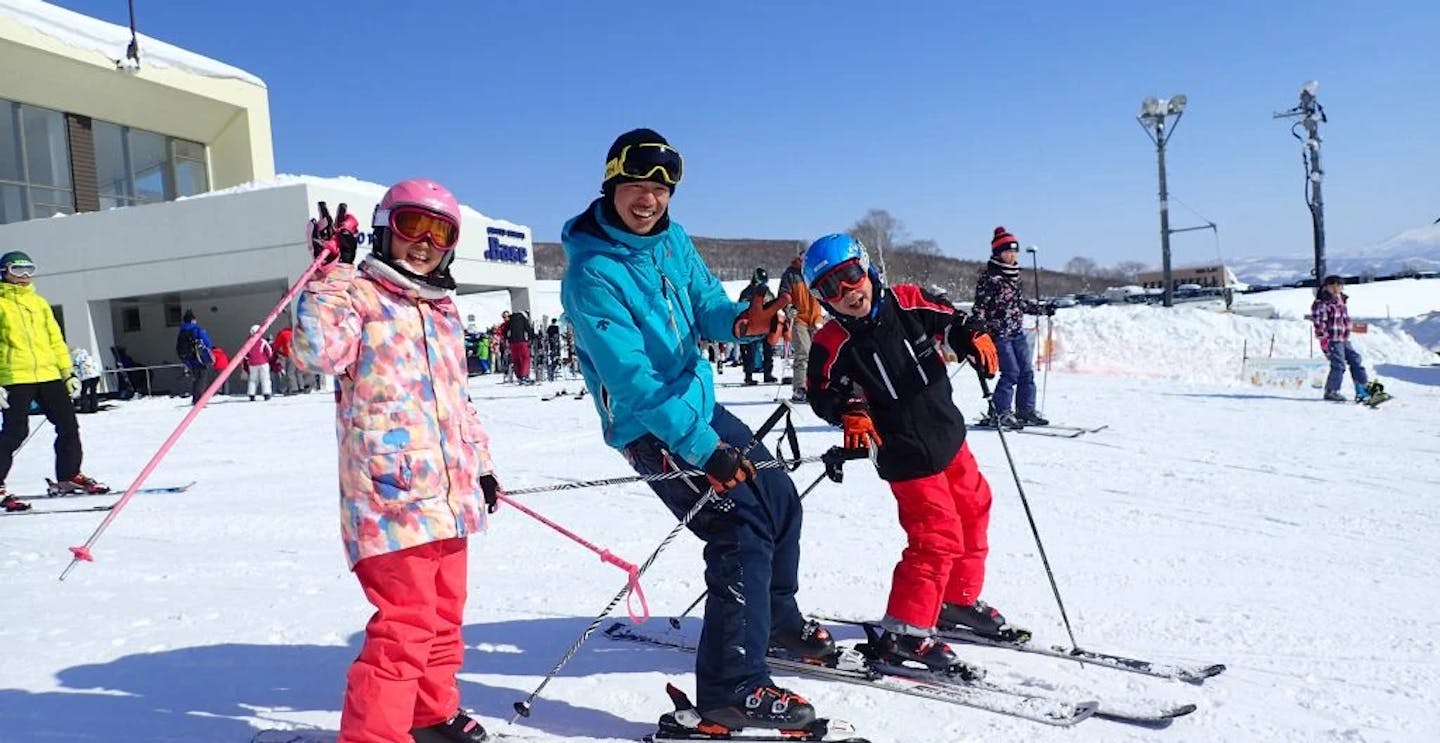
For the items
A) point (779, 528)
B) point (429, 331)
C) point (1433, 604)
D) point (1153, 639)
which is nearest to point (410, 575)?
point (429, 331)

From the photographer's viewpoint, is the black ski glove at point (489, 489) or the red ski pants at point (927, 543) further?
the red ski pants at point (927, 543)

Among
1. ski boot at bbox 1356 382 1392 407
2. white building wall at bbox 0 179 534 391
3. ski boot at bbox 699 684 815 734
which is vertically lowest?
ski boot at bbox 1356 382 1392 407

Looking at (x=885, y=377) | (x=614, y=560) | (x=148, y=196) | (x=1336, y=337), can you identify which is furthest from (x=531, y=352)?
(x=885, y=377)

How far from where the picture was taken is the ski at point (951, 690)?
2.74 m

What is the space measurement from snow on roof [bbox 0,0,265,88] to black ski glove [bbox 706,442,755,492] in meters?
→ 32.0

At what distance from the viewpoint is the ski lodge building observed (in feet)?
80.8

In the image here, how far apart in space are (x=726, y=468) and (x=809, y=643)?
1058 millimetres

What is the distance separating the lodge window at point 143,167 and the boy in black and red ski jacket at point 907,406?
32895 millimetres

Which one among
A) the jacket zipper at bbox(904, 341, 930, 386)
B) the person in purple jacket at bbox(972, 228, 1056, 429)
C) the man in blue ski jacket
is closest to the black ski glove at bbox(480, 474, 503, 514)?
the man in blue ski jacket

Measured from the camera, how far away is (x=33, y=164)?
2720cm

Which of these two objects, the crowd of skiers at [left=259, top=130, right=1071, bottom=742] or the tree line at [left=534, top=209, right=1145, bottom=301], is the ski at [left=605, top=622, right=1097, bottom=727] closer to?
the crowd of skiers at [left=259, top=130, right=1071, bottom=742]

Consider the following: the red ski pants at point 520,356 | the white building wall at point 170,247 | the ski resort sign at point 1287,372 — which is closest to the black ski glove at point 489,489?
the ski resort sign at point 1287,372

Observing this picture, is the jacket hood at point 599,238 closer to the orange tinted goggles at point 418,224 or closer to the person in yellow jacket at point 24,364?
the orange tinted goggles at point 418,224

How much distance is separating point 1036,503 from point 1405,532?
2044mm
